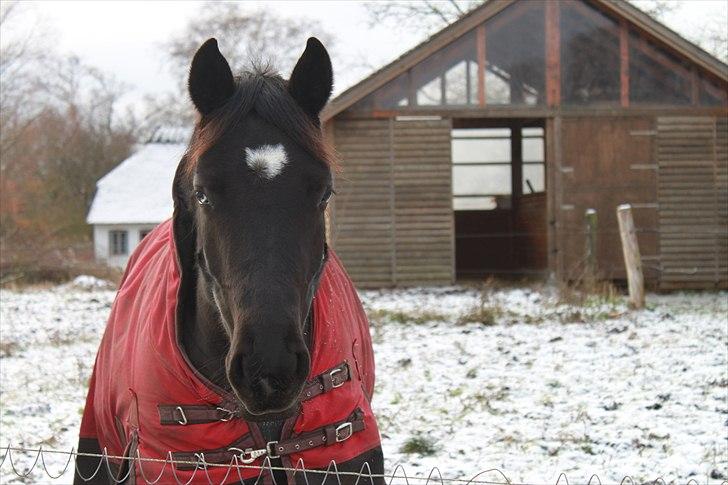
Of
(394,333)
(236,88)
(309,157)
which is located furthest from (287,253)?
(394,333)

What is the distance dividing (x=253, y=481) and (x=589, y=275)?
977 centimetres

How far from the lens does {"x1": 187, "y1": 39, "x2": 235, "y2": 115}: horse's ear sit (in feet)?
8.86

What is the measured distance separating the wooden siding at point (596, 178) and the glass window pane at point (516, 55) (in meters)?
0.96

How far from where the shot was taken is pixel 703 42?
83.8ft

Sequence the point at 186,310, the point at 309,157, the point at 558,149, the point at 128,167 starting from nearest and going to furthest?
the point at 309,157 < the point at 186,310 < the point at 558,149 < the point at 128,167

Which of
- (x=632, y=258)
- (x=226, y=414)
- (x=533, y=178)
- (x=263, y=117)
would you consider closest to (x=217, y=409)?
(x=226, y=414)

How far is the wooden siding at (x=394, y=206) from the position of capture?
1507 centimetres

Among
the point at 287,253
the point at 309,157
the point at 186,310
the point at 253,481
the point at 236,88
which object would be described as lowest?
the point at 253,481

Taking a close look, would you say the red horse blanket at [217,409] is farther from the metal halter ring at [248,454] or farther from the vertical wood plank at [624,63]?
the vertical wood plank at [624,63]

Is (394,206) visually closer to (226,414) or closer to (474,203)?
(474,203)

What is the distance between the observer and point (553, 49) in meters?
14.7

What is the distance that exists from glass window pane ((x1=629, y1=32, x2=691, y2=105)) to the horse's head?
13.3m

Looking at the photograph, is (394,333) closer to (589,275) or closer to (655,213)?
(589,275)

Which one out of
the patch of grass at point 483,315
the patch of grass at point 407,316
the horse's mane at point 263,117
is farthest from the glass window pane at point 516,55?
the horse's mane at point 263,117
